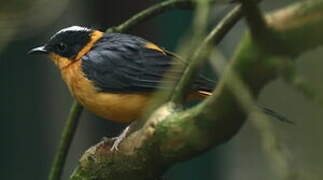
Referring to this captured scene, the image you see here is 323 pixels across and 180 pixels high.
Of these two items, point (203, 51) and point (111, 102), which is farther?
point (111, 102)

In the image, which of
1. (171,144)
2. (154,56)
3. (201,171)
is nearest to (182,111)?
(171,144)

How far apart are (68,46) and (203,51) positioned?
98.1 inches

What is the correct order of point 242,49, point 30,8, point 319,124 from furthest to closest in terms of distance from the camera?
point 30,8 → point 242,49 → point 319,124

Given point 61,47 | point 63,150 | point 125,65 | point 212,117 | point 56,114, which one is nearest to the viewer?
point 212,117

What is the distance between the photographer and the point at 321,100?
159cm

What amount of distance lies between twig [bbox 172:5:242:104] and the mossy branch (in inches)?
1.9

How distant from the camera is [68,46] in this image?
4.53 metres

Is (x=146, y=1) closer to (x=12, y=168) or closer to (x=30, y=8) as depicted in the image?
(x=12, y=168)

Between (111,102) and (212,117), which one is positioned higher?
(212,117)

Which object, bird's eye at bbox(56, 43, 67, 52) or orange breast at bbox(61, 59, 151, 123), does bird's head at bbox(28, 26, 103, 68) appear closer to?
bird's eye at bbox(56, 43, 67, 52)

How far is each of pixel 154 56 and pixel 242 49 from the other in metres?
2.04

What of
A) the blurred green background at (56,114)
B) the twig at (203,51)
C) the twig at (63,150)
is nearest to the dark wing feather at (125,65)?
the twig at (63,150)

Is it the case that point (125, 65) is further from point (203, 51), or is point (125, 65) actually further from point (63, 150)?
point (203, 51)

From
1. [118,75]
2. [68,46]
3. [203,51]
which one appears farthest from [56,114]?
[203,51]
